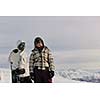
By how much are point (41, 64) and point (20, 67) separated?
212 mm

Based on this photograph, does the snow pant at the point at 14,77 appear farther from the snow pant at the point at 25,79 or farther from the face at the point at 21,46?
the face at the point at 21,46

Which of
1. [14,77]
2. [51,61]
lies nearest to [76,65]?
[51,61]

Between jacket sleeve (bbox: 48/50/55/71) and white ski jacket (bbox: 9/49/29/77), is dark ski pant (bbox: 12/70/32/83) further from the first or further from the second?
jacket sleeve (bbox: 48/50/55/71)

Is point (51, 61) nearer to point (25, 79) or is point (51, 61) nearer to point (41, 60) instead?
point (41, 60)

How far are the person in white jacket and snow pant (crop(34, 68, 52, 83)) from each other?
76mm

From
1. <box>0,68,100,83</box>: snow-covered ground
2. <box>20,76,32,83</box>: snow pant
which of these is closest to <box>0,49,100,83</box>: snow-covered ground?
<box>0,68,100,83</box>: snow-covered ground

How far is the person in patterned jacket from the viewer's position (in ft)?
10.6

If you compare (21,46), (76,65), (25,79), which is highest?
(21,46)

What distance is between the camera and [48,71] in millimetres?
3268

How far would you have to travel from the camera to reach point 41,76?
327 centimetres
